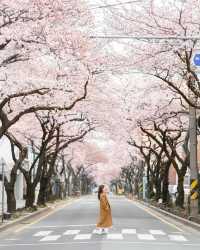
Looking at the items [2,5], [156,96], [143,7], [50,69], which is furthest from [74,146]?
[2,5]

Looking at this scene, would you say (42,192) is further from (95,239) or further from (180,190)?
(95,239)

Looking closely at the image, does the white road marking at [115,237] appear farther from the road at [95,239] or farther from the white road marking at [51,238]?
the white road marking at [51,238]

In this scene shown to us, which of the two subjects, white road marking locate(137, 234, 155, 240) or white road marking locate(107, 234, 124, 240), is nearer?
white road marking locate(107, 234, 124, 240)

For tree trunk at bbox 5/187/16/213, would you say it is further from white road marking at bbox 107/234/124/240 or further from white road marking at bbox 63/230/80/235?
white road marking at bbox 107/234/124/240

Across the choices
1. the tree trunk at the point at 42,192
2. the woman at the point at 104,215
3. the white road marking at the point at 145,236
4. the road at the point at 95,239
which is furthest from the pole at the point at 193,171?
the tree trunk at the point at 42,192

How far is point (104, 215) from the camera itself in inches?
768

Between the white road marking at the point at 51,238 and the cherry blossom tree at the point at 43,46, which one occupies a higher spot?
the cherry blossom tree at the point at 43,46

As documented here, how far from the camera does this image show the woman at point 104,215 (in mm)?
19438

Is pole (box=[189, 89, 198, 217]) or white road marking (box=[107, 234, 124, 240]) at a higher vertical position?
pole (box=[189, 89, 198, 217])

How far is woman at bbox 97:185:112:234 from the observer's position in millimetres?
19438

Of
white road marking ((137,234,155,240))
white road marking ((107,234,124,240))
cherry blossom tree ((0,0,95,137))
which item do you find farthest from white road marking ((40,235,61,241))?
cherry blossom tree ((0,0,95,137))

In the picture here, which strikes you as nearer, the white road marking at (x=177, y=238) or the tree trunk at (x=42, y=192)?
the white road marking at (x=177, y=238)

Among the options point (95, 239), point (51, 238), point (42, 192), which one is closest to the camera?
point (95, 239)

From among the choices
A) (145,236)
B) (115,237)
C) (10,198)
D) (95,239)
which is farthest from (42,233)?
(10,198)
